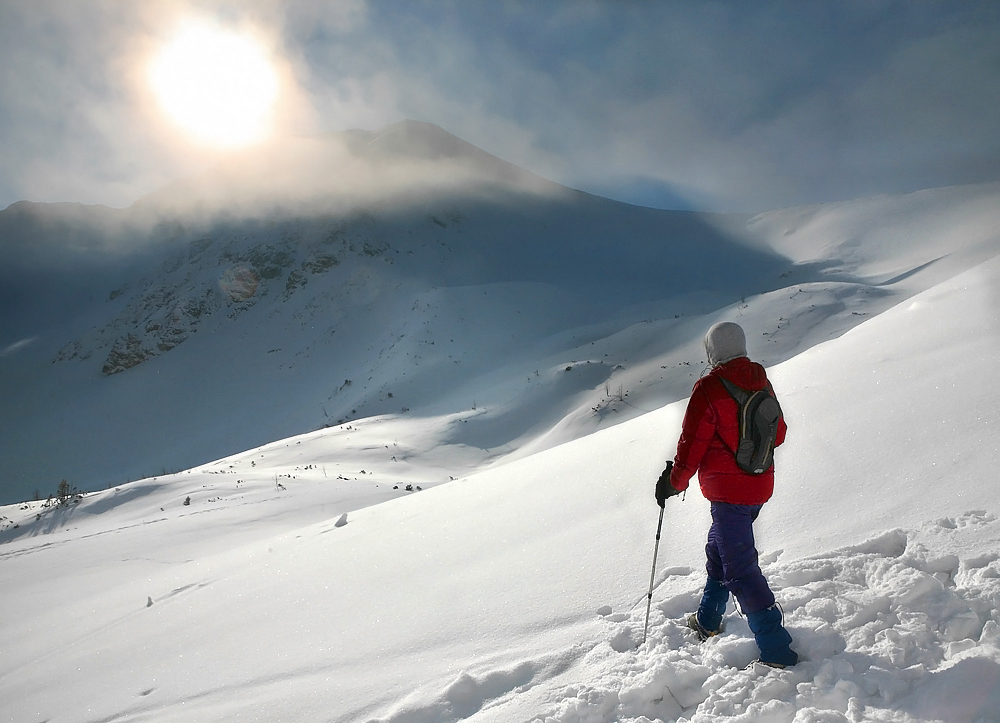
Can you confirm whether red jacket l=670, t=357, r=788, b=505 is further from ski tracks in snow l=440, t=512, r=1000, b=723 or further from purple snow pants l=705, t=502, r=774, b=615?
ski tracks in snow l=440, t=512, r=1000, b=723

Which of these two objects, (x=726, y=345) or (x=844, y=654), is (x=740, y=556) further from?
(x=726, y=345)

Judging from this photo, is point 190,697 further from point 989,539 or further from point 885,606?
point 989,539

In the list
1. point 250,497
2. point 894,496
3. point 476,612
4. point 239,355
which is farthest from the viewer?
point 239,355

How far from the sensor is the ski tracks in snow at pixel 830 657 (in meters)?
1.81

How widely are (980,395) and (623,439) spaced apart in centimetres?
285

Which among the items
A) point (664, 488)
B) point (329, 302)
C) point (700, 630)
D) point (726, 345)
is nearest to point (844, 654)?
point (700, 630)

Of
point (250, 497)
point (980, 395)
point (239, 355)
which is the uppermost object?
point (239, 355)

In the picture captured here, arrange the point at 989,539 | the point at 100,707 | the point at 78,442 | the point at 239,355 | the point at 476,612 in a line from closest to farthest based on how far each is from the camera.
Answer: the point at 989,539
the point at 476,612
the point at 100,707
the point at 78,442
the point at 239,355

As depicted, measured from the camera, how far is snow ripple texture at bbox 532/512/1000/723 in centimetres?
179

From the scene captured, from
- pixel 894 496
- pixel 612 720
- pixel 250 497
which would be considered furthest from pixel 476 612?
pixel 250 497

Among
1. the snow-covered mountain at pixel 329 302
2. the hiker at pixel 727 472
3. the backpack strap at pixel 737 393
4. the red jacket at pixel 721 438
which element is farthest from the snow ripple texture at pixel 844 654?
the snow-covered mountain at pixel 329 302

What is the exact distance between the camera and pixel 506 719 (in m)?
2.16

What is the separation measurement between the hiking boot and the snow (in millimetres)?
48

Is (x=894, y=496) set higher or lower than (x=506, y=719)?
higher
